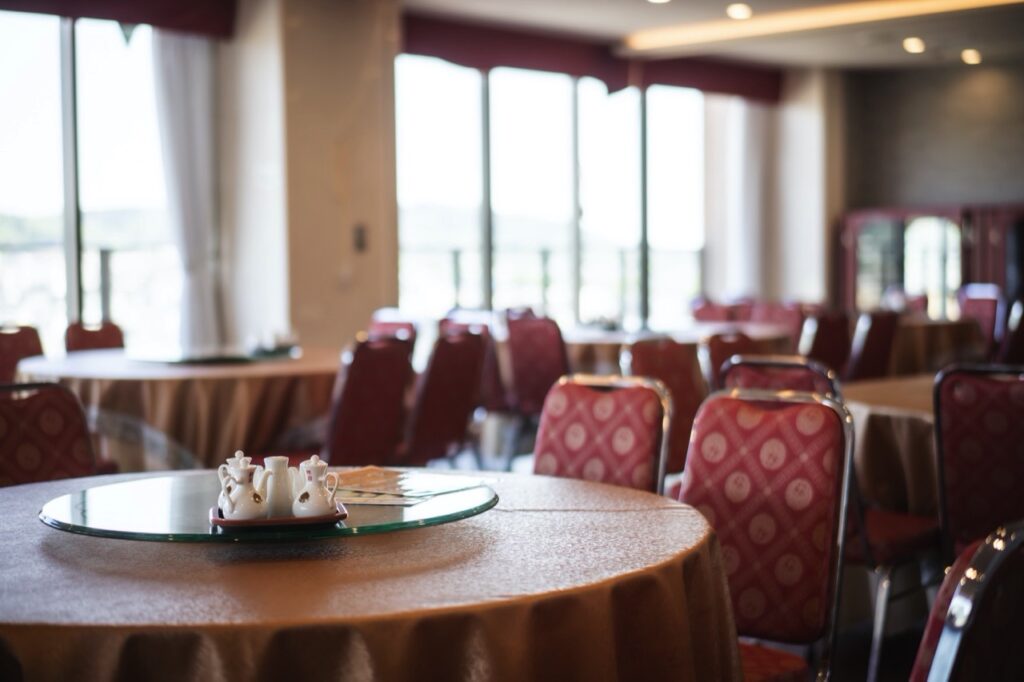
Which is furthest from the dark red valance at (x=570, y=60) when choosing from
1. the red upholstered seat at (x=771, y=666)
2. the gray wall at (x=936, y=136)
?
the red upholstered seat at (x=771, y=666)

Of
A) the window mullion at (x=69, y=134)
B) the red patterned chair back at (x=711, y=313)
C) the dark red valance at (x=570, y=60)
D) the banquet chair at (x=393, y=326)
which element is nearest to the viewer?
the banquet chair at (x=393, y=326)

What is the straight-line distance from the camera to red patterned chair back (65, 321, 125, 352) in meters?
6.11

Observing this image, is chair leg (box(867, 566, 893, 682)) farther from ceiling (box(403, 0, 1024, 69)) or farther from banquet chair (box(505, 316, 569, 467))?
ceiling (box(403, 0, 1024, 69))

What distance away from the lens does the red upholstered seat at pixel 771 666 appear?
2.28 meters

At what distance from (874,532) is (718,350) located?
53.2 inches

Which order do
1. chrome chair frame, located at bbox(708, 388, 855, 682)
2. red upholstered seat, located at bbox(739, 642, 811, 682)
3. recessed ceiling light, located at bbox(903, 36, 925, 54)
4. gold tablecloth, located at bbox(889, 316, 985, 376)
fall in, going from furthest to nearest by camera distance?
recessed ceiling light, located at bbox(903, 36, 925, 54), gold tablecloth, located at bbox(889, 316, 985, 376), chrome chair frame, located at bbox(708, 388, 855, 682), red upholstered seat, located at bbox(739, 642, 811, 682)

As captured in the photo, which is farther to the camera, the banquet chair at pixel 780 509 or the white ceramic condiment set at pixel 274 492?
the banquet chair at pixel 780 509

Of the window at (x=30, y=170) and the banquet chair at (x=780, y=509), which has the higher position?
the window at (x=30, y=170)

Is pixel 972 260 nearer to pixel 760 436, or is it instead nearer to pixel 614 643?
pixel 760 436

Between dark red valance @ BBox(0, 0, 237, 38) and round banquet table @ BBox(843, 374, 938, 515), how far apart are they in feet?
17.6

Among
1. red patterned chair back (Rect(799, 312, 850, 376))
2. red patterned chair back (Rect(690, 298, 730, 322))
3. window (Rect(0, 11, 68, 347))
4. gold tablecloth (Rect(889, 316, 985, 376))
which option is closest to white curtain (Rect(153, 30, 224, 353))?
window (Rect(0, 11, 68, 347))

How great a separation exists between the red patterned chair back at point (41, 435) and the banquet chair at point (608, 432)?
1.13m

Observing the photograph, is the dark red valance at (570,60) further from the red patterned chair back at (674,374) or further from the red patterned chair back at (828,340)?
the red patterned chair back at (674,374)

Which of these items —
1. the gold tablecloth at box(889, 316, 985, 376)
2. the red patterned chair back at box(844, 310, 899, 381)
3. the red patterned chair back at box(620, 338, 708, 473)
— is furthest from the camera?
the gold tablecloth at box(889, 316, 985, 376)
